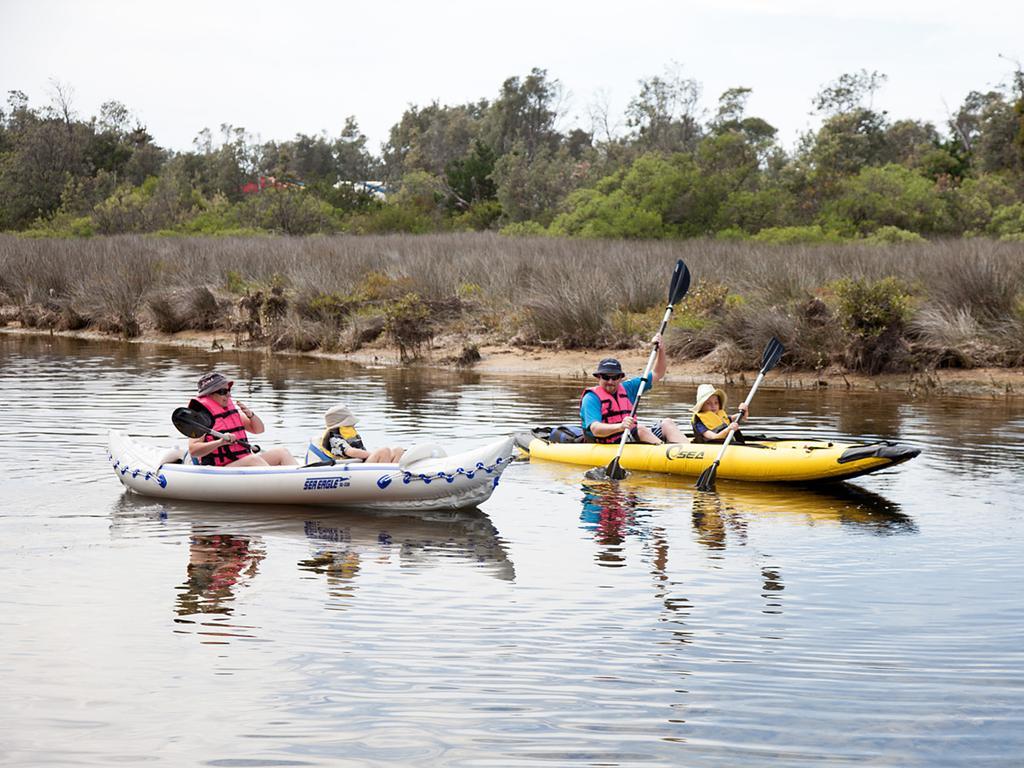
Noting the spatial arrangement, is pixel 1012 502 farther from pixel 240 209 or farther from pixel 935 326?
pixel 240 209

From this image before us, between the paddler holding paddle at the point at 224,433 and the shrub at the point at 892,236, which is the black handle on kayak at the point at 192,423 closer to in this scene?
the paddler holding paddle at the point at 224,433

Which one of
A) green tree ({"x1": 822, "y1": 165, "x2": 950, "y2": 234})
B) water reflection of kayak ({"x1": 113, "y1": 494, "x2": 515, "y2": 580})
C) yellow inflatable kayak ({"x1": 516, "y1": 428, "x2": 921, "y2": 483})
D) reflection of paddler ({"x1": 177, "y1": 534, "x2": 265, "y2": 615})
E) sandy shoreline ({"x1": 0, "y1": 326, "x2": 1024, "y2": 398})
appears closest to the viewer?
reflection of paddler ({"x1": 177, "y1": 534, "x2": 265, "y2": 615})

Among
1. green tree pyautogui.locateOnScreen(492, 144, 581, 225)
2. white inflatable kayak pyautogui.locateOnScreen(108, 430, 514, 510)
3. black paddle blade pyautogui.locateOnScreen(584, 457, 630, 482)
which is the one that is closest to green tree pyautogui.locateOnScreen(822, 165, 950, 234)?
Result: green tree pyautogui.locateOnScreen(492, 144, 581, 225)

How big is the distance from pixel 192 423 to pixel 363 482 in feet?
4.97

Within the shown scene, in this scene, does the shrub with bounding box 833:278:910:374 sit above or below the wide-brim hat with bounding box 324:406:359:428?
above

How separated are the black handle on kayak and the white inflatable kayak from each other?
1.01 ft

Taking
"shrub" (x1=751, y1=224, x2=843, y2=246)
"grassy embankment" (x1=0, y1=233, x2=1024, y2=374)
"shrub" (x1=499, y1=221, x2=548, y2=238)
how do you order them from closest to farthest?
"grassy embankment" (x1=0, y1=233, x2=1024, y2=374) < "shrub" (x1=751, y1=224, x2=843, y2=246) < "shrub" (x1=499, y1=221, x2=548, y2=238)

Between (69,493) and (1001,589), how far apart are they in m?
7.59

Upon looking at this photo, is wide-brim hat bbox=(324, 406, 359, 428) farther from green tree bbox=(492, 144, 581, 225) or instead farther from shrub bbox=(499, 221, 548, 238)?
green tree bbox=(492, 144, 581, 225)

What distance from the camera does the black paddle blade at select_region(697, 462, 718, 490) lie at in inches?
487

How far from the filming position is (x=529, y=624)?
25.2 ft

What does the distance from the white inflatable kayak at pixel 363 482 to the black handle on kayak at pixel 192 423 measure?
1.01 ft

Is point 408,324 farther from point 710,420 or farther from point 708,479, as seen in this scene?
point 708,479

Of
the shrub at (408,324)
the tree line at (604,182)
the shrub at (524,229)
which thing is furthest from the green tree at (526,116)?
the shrub at (408,324)
